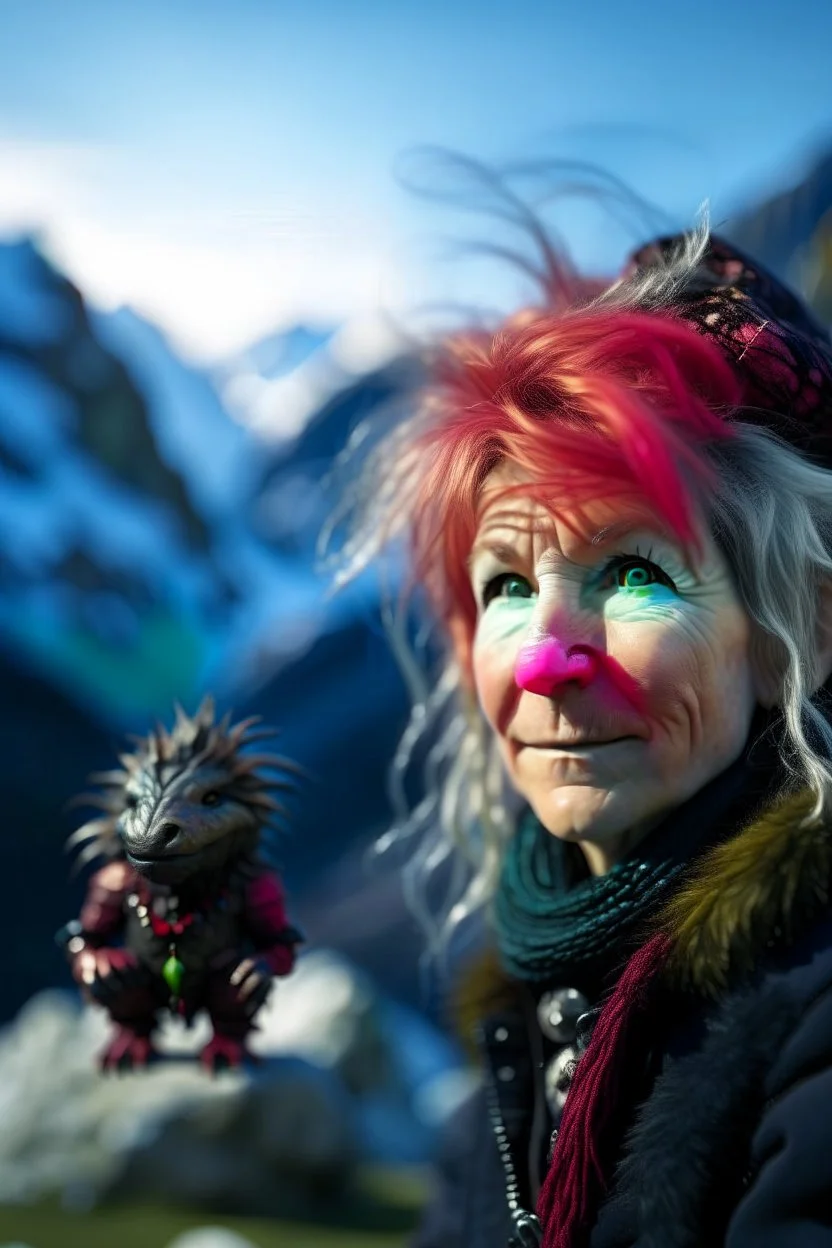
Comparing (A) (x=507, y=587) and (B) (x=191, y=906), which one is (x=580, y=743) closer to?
(A) (x=507, y=587)

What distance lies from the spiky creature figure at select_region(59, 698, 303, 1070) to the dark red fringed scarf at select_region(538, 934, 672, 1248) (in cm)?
28

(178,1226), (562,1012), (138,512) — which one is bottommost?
(178,1226)

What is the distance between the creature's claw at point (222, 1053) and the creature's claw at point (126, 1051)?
5 centimetres

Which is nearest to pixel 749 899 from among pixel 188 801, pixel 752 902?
pixel 752 902

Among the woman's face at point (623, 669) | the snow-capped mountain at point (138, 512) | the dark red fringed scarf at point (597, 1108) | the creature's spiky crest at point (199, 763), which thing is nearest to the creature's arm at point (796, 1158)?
the dark red fringed scarf at point (597, 1108)

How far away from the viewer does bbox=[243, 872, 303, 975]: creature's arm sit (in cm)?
105

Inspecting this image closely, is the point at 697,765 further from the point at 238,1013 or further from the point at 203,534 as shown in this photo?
the point at 203,534

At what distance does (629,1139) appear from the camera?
894 mm

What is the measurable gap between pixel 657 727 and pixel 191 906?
43 cm

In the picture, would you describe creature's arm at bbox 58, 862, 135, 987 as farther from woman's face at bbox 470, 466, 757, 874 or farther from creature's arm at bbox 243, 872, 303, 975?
woman's face at bbox 470, 466, 757, 874

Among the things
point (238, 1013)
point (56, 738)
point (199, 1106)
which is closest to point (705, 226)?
point (238, 1013)

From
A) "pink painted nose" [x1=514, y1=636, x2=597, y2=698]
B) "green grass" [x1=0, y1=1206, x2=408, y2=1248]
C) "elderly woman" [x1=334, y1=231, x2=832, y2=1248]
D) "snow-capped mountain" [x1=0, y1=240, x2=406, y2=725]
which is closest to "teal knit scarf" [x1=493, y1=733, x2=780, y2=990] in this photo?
"elderly woman" [x1=334, y1=231, x2=832, y2=1248]

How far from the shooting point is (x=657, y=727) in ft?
3.22

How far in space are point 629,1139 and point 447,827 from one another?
511 millimetres
